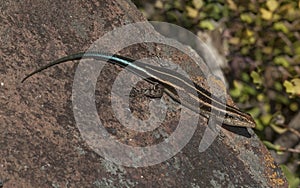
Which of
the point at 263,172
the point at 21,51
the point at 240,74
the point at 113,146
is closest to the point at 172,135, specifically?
the point at 113,146

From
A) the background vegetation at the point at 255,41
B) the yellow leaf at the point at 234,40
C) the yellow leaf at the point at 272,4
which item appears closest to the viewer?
the yellow leaf at the point at 272,4

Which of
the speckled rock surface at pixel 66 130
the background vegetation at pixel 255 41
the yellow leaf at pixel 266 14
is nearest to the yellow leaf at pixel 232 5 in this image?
the background vegetation at pixel 255 41

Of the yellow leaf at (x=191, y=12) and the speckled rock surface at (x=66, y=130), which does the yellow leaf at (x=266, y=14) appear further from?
the speckled rock surface at (x=66, y=130)

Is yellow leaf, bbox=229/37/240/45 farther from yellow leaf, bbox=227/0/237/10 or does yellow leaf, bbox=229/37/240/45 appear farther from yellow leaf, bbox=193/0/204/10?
yellow leaf, bbox=193/0/204/10

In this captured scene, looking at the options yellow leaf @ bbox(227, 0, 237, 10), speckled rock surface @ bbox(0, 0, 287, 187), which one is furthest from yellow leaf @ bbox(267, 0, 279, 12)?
speckled rock surface @ bbox(0, 0, 287, 187)

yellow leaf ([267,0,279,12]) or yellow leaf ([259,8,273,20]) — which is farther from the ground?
yellow leaf ([267,0,279,12])

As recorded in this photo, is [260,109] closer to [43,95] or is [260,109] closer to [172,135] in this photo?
[172,135]
